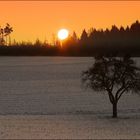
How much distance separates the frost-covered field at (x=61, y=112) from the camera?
965 inches

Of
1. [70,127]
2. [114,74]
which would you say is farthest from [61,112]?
[70,127]

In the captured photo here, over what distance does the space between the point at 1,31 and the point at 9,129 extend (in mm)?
169601

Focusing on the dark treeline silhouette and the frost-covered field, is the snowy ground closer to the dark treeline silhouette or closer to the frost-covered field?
the frost-covered field

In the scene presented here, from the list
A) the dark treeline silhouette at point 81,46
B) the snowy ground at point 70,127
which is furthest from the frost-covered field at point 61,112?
the dark treeline silhouette at point 81,46

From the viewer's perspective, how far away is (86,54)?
12138cm

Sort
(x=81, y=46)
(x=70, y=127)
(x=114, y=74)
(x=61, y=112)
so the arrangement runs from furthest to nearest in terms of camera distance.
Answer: (x=81, y=46) < (x=61, y=112) < (x=114, y=74) < (x=70, y=127)

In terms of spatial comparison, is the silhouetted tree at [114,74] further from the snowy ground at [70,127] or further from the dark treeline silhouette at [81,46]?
the dark treeline silhouette at [81,46]

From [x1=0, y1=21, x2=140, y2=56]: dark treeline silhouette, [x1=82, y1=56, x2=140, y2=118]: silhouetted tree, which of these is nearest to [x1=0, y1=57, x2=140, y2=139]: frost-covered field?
[x1=82, y1=56, x2=140, y2=118]: silhouetted tree

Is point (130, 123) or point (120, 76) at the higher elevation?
point (120, 76)

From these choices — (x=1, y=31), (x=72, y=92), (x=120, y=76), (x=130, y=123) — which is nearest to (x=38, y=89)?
(x=72, y=92)

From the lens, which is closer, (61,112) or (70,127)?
(70,127)

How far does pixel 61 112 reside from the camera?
3584cm

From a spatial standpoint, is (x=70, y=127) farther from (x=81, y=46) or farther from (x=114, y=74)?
(x=81, y=46)

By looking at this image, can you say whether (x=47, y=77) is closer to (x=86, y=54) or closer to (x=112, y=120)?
(x=112, y=120)
